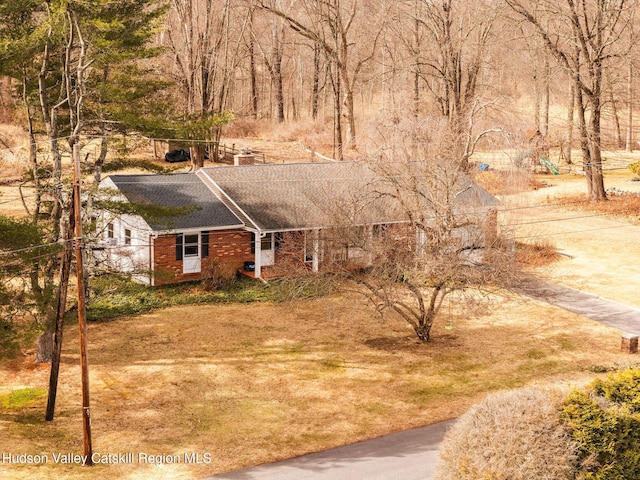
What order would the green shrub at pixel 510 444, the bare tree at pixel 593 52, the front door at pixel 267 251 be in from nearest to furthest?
the green shrub at pixel 510 444
the front door at pixel 267 251
the bare tree at pixel 593 52

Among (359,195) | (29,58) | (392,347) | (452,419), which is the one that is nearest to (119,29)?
(29,58)

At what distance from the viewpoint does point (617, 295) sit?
28.7 metres

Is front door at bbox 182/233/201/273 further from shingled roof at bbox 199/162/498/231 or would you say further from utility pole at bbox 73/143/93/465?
utility pole at bbox 73/143/93/465

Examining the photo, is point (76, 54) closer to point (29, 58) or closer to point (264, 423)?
point (29, 58)

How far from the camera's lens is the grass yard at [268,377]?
1678cm

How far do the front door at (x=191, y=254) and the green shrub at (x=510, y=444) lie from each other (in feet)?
61.3

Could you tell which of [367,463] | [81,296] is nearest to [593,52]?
[367,463]

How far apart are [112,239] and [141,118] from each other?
10122mm

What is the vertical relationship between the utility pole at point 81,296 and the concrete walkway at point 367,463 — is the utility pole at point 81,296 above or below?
above

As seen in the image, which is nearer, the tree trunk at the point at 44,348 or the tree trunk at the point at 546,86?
the tree trunk at the point at 44,348

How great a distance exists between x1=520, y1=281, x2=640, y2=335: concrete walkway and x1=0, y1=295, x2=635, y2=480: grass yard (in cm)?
72

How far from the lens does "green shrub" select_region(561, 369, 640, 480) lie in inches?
489

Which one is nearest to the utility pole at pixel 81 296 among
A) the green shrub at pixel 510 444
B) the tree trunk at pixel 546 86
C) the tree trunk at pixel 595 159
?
the green shrub at pixel 510 444

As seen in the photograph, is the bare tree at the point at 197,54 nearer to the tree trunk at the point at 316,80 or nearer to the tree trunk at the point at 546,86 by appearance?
the tree trunk at the point at 316,80
